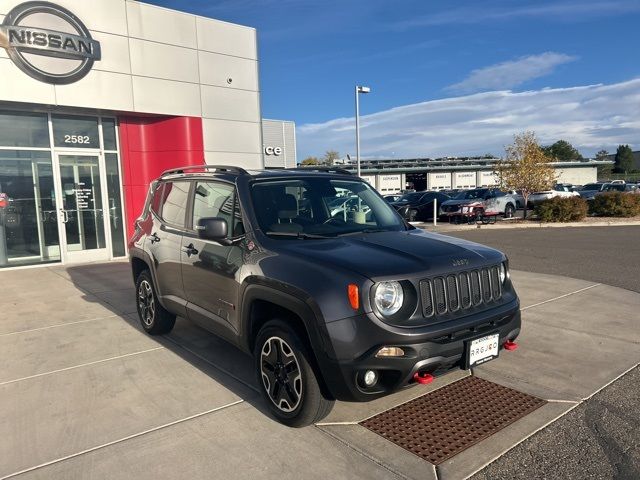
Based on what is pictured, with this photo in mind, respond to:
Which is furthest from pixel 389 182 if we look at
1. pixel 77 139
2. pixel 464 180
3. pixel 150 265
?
pixel 150 265

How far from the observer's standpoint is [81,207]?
11703mm

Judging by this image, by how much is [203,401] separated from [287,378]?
92 cm

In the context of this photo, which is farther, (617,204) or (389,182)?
(389,182)

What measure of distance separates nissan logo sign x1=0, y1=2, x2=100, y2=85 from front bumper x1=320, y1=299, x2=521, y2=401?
397 inches

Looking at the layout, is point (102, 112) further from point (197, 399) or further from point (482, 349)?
point (482, 349)

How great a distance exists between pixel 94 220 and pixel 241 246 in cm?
943

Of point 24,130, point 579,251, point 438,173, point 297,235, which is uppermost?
point 24,130

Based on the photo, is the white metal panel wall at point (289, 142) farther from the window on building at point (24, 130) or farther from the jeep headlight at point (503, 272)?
the jeep headlight at point (503, 272)

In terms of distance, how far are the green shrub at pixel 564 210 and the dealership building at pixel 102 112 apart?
12.9 m

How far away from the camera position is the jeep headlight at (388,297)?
308 centimetres

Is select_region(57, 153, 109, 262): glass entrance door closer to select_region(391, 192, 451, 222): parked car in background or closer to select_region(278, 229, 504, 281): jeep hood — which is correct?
select_region(278, 229, 504, 281): jeep hood

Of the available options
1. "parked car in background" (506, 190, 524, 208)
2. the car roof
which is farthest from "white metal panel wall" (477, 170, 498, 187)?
the car roof

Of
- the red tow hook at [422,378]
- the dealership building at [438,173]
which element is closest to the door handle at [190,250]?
the red tow hook at [422,378]

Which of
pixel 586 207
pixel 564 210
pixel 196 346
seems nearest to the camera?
pixel 196 346
